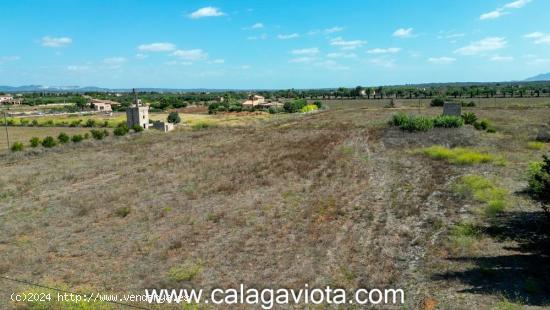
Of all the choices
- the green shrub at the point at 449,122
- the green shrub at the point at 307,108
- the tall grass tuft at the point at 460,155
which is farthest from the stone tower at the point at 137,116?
the tall grass tuft at the point at 460,155

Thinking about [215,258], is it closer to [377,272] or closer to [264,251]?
[264,251]

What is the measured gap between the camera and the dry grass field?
9.14 m

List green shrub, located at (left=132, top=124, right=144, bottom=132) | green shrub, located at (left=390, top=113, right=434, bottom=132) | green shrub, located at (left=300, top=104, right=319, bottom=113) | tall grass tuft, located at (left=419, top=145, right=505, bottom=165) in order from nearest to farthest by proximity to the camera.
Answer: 1. tall grass tuft, located at (left=419, top=145, right=505, bottom=165)
2. green shrub, located at (left=390, top=113, right=434, bottom=132)
3. green shrub, located at (left=132, top=124, right=144, bottom=132)
4. green shrub, located at (left=300, top=104, right=319, bottom=113)

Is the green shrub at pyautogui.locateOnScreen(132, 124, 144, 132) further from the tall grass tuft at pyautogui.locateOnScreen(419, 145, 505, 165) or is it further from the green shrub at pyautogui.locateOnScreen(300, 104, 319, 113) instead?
the green shrub at pyautogui.locateOnScreen(300, 104, 319, 113)

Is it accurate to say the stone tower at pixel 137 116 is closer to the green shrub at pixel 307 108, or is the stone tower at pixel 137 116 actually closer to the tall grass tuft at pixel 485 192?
the green shrub at pixel 307 108

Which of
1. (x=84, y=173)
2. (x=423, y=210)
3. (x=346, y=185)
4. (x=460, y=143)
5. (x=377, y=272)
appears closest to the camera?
(x=377, y=272)

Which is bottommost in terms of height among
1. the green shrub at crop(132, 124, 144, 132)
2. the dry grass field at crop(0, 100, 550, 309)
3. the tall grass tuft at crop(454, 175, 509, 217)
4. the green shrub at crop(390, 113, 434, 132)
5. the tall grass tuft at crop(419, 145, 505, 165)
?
the dry grass field at crop(0, 100, 550, 309)

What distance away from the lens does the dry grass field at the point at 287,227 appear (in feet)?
30.0

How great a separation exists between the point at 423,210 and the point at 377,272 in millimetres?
5074

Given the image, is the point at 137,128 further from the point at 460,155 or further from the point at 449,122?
the point at 460,155

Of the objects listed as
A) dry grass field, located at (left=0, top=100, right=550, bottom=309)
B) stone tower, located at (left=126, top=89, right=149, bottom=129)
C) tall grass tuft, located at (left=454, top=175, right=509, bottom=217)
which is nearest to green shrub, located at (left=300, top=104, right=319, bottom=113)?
stone tower, located at (left=126, top=89, right=149, bottom=129)

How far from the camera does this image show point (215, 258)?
1055cm

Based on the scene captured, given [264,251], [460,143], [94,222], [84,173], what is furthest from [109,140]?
[264,251]

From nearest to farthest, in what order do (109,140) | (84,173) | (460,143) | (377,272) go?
(377,272) < (84,173) < (460,143) < (109,140)
